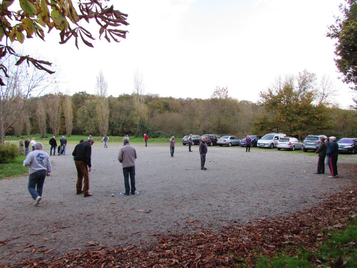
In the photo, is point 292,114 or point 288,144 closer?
point 288,144

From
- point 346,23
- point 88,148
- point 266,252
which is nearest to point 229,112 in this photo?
point 346,23

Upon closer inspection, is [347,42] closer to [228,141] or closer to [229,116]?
[228,141]

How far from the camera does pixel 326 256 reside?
348 centimetres

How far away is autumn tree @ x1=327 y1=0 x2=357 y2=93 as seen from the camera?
10000 mm

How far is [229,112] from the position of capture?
147 feet

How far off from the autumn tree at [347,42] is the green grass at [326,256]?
9.26 m

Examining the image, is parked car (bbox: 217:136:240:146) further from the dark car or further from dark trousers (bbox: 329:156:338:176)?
dark trousers (bbox: 329:156:338:176)

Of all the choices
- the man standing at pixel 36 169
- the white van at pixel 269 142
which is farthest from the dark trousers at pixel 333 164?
the white van at pixel 269 142

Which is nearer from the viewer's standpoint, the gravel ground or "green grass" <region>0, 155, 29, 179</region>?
the gravel ground

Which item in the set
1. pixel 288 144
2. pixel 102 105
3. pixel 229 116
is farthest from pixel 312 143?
pixel 102 105

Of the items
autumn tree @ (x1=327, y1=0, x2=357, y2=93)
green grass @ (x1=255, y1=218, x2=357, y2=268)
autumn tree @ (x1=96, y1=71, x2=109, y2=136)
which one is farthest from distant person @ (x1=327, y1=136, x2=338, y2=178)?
autumn tree @ (x1=96, y1=71, x2=109, y2=136)

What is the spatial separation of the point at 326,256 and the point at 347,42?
1023 cm

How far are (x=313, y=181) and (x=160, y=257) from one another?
27.8ft

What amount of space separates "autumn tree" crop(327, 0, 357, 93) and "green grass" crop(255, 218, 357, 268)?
9263 mm
